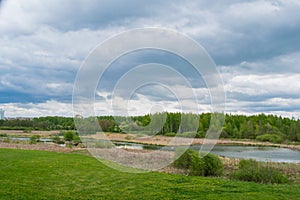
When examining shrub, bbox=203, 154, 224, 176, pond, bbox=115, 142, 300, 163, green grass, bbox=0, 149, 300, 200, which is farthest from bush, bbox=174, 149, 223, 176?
pond, bbox=115, 142, 300, 163

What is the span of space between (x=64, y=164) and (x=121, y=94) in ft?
16.4

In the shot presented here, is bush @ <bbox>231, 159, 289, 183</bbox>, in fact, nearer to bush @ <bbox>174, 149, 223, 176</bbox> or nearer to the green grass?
bush @ <bbox>174, 149, 223, 176</bbox>

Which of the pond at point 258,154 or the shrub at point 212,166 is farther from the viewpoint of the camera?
the pond at point 258,154

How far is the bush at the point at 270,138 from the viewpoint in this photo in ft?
200

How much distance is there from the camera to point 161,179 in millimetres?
12523

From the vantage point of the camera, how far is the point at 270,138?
205ft

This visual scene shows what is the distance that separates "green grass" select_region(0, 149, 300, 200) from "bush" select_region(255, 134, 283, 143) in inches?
2075

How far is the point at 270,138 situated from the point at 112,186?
187 feet

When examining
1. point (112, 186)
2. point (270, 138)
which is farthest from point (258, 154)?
point (270, 138)

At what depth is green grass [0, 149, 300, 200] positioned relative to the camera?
970 centimetres

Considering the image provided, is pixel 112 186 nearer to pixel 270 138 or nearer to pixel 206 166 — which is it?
pixel 206 166

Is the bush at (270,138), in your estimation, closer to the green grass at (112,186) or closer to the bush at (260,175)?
the bush at (260,175)

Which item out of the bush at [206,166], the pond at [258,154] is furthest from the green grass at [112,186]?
the pond at [258,154]

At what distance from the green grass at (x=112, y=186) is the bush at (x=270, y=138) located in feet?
173
